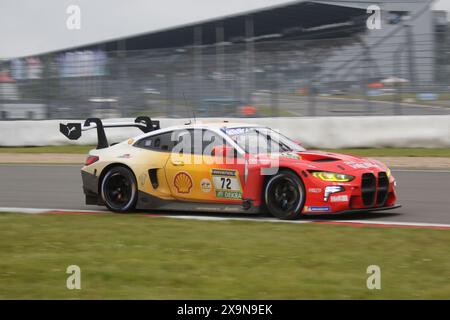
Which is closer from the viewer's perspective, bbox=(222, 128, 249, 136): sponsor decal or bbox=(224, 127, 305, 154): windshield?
bbox=(224, 127, 305, 154): windshield

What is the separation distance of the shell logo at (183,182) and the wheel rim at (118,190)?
29.0 inches

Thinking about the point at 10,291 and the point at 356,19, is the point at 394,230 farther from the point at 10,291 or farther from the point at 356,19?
the point at 356,19

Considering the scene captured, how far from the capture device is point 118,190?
11.1 meters

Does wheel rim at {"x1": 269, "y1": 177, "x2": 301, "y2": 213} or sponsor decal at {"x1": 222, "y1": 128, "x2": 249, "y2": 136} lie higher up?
sponsor decal at {"x1": 222, "y1": 128, "x2": 249, "y2": 136}

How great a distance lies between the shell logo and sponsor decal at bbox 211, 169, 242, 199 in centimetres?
38

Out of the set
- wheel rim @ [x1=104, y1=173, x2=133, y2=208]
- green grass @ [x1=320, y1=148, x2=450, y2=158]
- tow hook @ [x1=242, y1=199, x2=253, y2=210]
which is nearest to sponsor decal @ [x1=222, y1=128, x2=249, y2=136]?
tow hook @ [x1=242, y1=199, x2=253, y2=210]

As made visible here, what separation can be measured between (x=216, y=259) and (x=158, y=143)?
11.5ft

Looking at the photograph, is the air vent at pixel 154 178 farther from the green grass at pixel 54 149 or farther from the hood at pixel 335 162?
the green grass at pixel 54 149

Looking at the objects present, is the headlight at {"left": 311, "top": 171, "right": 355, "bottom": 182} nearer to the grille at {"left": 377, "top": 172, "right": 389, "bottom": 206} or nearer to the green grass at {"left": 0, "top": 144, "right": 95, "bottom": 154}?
the grille at {"left": 377, "top": 172, "right": 389, "bottom": 206}

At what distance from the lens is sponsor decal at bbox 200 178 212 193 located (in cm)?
1036

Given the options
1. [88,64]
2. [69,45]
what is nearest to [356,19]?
[69,45]

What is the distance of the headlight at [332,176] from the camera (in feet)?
31.8

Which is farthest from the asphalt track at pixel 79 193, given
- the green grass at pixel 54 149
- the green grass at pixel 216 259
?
the green grass at pixel 54 149
